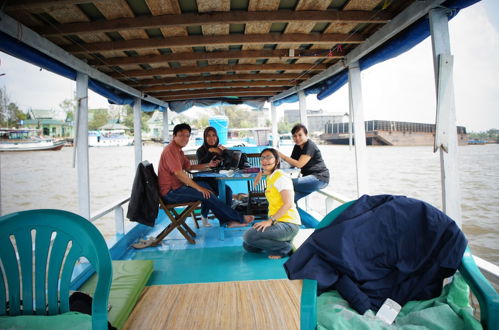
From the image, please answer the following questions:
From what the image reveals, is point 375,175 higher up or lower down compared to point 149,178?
lower down

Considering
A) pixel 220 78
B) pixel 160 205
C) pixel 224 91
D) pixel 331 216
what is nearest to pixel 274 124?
pixel 224 91

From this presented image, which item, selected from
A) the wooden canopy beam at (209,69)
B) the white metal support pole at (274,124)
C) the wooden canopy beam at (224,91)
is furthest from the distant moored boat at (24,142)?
the wooden canopy beam at (209,69)

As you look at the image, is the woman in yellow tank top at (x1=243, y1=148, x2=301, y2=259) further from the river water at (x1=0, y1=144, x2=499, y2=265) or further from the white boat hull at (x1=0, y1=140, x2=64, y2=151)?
the white boat hull at (x1=0, y1=140, x2=64, y2=151)

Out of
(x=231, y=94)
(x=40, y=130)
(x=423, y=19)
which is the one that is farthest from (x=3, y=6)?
(x=40, y=130)

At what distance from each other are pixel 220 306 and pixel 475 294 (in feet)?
5.39

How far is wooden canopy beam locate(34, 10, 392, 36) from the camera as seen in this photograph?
2.59m

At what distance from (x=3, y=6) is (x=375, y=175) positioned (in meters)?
20.9

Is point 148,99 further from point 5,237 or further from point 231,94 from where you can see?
point 5,237

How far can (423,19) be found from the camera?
8.04ft

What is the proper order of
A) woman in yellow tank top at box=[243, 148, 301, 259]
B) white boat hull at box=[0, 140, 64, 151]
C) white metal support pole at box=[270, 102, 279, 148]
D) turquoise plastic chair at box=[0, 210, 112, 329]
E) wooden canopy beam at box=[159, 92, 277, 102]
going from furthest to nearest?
white boat hull at box=[0, 140, 64, 151]
white metal support pole at box=[270, 102, 279, 148]
wooden canopy beam at box=[159, 92, 277, 102]
woman in yellow tank top at box=[243, 148, 301, 259]
turquoise plastic chair at box=[0, 210, 112, 329]

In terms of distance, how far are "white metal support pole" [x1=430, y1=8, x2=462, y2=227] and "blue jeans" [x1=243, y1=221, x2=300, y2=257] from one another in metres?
1.41

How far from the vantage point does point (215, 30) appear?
9.78 feet

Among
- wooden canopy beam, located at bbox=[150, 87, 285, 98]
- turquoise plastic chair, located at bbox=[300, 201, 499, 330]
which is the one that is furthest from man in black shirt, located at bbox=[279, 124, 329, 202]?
turquoise plastic chair, located at bbox=[300, 201, 499, 330]

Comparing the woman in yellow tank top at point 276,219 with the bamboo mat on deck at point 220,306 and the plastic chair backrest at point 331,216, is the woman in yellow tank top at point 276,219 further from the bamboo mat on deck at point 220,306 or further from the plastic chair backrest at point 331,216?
the plastic chair backrest at point 331,216
